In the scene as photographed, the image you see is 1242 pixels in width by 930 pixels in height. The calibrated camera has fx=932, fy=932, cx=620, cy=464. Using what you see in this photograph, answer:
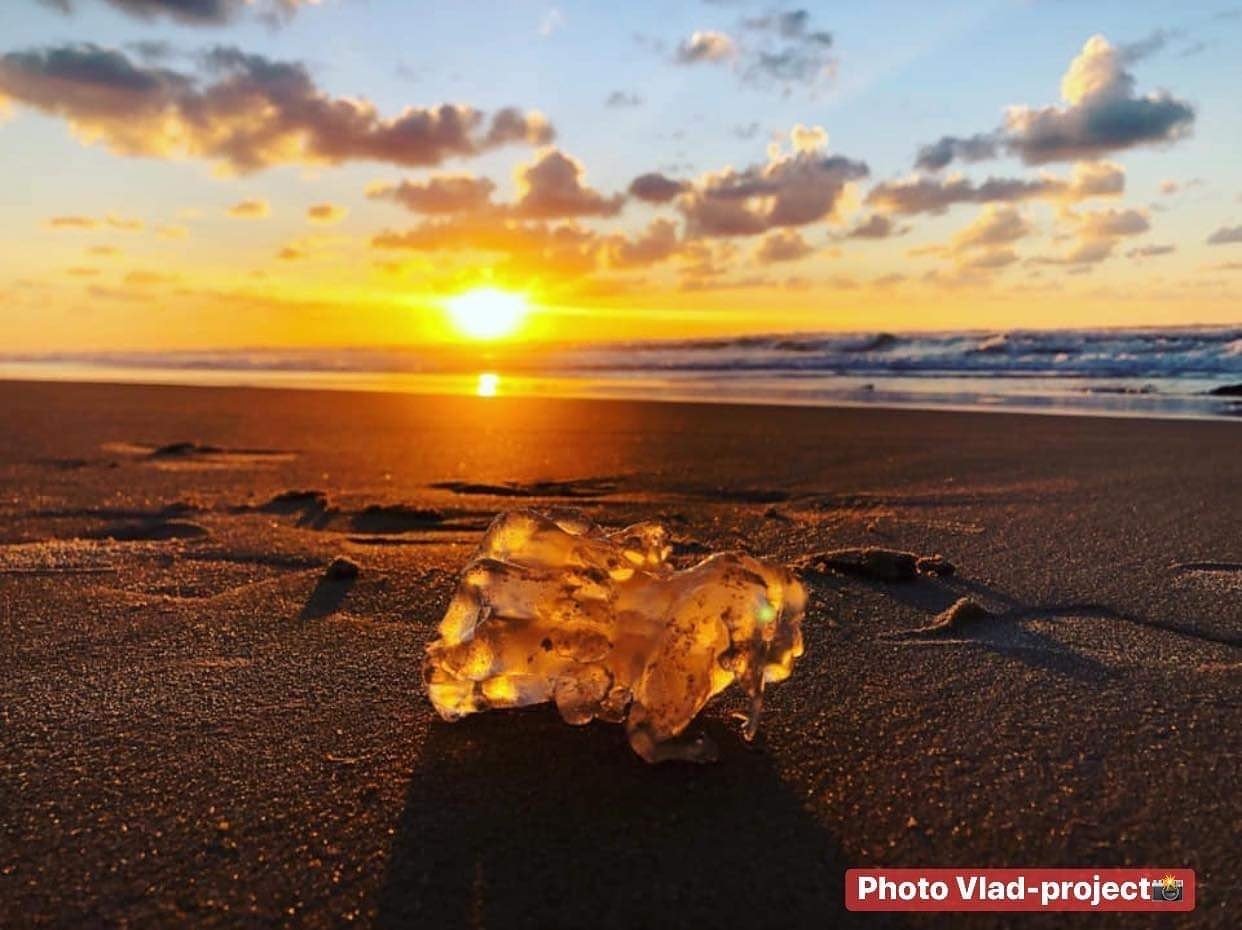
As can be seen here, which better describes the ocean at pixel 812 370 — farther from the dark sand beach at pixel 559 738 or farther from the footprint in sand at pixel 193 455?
the dark sand beach at pixel 559 738

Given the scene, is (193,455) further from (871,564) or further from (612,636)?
(612,636)

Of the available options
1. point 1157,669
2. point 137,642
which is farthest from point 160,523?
point 1157,669

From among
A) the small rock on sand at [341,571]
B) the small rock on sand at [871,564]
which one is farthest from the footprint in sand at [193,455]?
the small rock on sand at [871,564]

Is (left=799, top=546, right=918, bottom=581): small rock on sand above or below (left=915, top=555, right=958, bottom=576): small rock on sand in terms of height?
above

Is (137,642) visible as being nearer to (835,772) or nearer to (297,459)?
(835,772)

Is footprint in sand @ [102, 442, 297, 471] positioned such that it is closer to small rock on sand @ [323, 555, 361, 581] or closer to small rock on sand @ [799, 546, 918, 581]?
small rock on sand @ [323, 555, 361, 581]

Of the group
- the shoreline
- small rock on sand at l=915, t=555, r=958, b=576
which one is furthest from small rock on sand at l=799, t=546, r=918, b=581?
the shoreline
